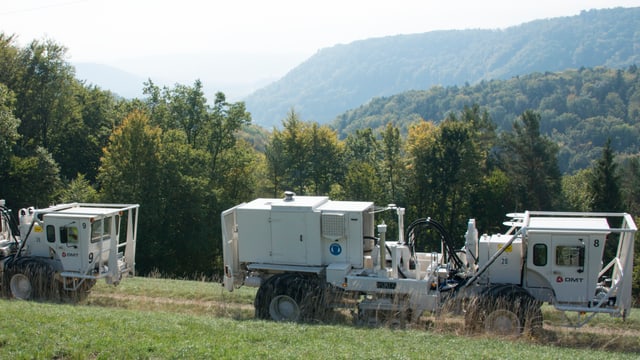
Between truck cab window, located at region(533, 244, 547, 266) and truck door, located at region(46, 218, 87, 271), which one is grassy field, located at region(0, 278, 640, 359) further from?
truck door, located at region(46, 218, 87, 271)

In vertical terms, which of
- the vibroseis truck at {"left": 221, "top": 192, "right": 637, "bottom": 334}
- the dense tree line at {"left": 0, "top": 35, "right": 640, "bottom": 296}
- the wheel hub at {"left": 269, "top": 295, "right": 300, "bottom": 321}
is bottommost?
the wheel hub at {"left": 269, "top": 295, "right": 300, "bottom": 321}

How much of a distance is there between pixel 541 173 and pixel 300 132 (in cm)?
2160

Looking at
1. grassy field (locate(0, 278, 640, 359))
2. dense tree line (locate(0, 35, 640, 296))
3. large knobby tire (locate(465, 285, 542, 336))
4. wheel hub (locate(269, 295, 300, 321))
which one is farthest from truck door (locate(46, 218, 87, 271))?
dense tree line (locate(0, 35, 640, 296))

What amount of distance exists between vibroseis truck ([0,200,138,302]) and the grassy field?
267cm

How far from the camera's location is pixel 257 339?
1262 cm

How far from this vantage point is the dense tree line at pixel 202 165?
4194cm

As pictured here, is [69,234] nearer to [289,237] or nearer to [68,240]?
[68,240]

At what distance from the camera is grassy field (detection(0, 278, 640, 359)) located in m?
11.7

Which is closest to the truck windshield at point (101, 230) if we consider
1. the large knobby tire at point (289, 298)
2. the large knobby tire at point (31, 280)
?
the large knobby tire at point (31, 280)

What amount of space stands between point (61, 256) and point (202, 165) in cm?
2847

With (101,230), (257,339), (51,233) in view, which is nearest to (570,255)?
(257,339)

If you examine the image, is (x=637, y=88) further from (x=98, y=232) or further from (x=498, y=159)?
(x=98, y=232)

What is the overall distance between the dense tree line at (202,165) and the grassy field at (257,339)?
26868 millimetres

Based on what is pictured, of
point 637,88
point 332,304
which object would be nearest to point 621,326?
point 332,304
